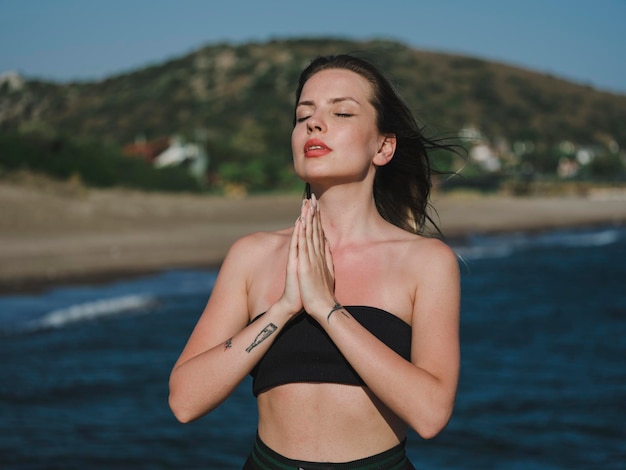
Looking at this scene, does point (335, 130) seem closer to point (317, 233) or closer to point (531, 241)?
point (317, 233)

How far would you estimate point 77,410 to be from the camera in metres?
9.83

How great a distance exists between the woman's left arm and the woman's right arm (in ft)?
0.58

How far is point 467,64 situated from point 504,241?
10469cm

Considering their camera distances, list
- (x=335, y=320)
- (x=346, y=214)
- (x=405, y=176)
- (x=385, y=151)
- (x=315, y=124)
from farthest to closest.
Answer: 1. (x=405, y=176)
2. (x=385, y=151)
3. (x=346, y=214)
4. (x=315, y=124)
5. (x=335, y=320)

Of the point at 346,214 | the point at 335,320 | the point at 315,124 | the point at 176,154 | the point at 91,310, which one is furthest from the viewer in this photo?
the point at 176,154

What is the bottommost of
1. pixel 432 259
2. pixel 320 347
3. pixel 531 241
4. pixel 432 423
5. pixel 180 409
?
pixel 531 241

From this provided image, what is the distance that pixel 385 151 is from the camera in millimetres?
2904

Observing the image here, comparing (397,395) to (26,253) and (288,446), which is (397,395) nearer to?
(288,446)

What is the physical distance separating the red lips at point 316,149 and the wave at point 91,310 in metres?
13.0

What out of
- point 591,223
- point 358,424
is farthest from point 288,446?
point 591,223

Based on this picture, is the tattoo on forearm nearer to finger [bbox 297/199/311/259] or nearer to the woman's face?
finger [bbox 297/199/311/259]

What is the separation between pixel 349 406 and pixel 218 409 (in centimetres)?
788

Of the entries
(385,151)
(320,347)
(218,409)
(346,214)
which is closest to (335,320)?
(320,347)

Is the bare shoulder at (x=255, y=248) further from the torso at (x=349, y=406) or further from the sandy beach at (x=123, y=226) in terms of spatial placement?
the sandy beach at (x=123, y=226)
